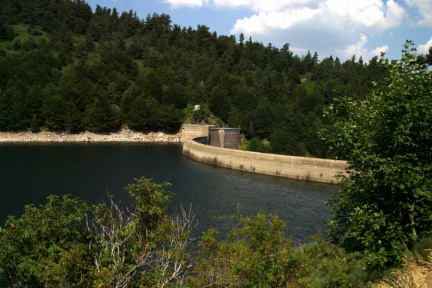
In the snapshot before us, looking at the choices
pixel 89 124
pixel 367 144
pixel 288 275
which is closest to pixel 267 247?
pixel 288 275

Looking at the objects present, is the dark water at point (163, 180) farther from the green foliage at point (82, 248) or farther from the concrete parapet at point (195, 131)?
the green foliage at point (82, 248)

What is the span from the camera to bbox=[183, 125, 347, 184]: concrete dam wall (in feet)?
174

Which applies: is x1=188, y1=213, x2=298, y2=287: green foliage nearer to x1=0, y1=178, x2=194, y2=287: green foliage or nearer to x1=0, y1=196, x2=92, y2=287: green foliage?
x1=0, y1=178, x2=194, y2=287: green foliage

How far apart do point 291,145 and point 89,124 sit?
44.1 m

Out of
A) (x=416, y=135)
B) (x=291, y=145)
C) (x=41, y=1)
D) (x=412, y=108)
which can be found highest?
A: (x=41, y=1)

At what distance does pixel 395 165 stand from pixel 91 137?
274ft

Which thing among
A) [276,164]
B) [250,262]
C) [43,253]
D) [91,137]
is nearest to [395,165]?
[250,262]

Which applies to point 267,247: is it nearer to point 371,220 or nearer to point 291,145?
point 371,220

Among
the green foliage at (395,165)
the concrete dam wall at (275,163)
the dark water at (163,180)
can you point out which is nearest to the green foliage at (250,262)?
the green foliage at (395,165)

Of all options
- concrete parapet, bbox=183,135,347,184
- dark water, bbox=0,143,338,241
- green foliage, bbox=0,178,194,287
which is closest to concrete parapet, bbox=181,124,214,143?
dark water, bbox=0,143,338,241

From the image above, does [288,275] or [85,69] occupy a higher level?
[85,69]

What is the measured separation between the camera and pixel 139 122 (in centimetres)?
9562

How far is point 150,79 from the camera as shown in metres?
111

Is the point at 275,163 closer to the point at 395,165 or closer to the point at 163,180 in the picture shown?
the point at 163,180
